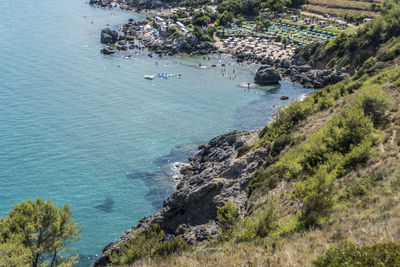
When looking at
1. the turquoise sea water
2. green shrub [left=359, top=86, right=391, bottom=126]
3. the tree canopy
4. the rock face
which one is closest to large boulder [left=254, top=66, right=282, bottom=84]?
the turquoise sea water

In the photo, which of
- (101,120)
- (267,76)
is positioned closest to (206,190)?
(101,120)

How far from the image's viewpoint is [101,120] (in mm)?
76375

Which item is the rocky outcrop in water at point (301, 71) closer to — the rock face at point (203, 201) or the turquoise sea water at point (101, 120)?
the turquoise sea water at point (101, 120)

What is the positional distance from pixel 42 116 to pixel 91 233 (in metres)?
39.9

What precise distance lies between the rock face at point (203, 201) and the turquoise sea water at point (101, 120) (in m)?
6.95

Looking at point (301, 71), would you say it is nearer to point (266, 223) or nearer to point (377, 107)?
point (377, 107)

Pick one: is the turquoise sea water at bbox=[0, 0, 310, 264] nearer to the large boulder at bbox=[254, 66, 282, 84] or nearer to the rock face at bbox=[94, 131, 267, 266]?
the large boulder at bbox=[254, 66, 282, 84]

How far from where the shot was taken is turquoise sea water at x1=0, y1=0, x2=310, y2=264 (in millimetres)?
53219

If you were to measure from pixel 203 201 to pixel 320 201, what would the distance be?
1892 centimetres

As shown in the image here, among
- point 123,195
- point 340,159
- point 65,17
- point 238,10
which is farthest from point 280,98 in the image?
point 65,17

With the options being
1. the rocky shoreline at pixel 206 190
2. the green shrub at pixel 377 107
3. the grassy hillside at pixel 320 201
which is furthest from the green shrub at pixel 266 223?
the green shrub at pixel 377 107

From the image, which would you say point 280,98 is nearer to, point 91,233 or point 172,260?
point 91,233

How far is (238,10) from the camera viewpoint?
158750 mm

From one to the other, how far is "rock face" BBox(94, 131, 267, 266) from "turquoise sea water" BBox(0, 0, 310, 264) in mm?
6951
